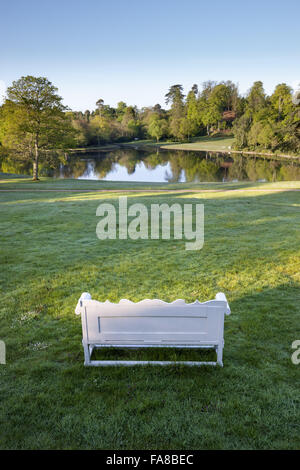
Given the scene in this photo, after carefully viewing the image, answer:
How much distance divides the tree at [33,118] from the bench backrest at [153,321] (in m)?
26.5

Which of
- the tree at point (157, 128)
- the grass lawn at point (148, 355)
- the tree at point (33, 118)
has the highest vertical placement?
the tree at point (157, 128)

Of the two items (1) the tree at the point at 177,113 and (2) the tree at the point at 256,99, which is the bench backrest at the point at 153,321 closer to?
(2) the tree at the point at 256,99

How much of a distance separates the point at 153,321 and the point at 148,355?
0.69 m

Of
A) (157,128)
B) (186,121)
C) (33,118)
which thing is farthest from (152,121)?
(33,118)

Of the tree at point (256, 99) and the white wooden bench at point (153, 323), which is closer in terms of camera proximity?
the white wooden bench at point (153, 323)

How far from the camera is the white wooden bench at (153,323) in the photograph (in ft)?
11.2

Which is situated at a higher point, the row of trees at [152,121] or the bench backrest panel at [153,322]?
the row of trees at [152,121]

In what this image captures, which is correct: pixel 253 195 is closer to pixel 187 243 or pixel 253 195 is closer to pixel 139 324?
pixel 187 243

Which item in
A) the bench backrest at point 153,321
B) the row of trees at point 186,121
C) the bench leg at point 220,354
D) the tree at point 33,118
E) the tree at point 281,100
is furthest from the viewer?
the row of trees at point 186,121

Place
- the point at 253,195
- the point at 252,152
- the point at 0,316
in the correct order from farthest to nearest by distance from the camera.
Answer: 1. the point at 252,152
2. the point at 253,195
3. the point at 0,316

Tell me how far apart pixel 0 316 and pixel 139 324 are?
8.84 feet

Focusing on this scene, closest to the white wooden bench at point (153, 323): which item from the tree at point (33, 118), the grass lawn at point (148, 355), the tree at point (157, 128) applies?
the grass lawn at point (148, 355)

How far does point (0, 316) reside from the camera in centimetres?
485
